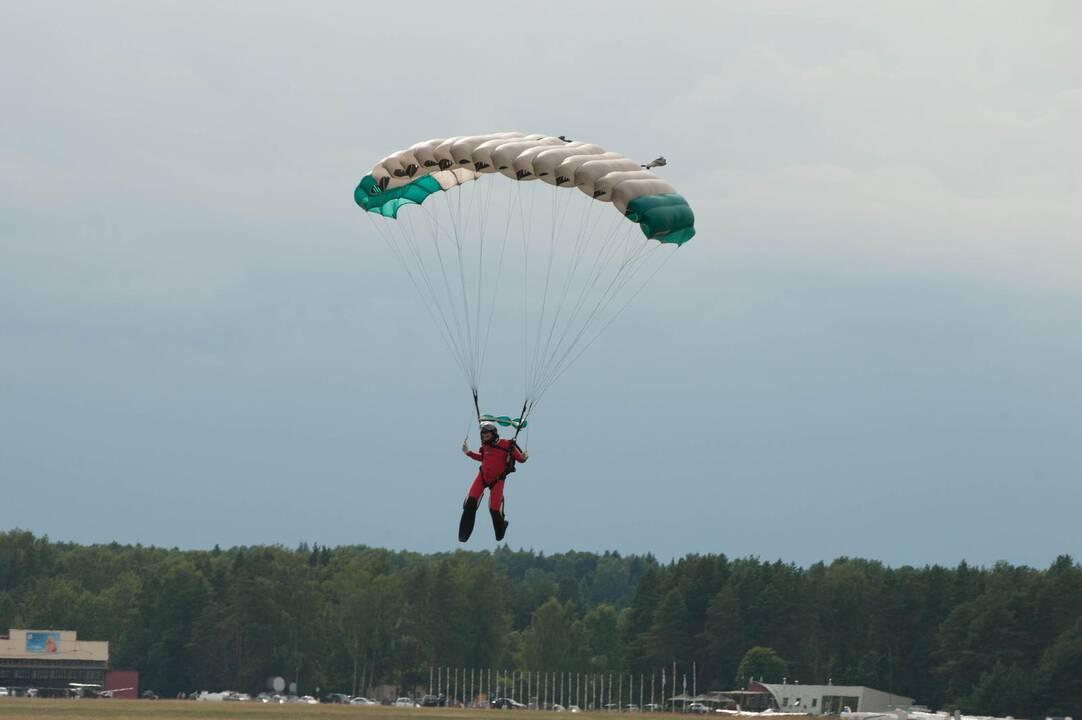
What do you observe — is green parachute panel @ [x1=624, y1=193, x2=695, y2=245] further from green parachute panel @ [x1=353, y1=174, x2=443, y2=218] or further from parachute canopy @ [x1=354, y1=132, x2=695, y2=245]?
green parachute panel @ [x1=353, y1=174, x2=443, y2=218]

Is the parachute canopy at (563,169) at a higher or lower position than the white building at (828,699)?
higher

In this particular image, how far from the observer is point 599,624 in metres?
147

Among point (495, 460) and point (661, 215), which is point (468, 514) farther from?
point (661, 215)

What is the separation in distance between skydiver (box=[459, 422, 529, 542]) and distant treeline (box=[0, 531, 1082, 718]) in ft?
218

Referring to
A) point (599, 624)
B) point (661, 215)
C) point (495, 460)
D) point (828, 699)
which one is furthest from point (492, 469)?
point (599, 624)

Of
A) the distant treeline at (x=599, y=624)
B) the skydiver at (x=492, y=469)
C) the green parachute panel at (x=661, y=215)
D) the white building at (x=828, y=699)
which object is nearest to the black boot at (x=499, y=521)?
the skydiver at (x=492, y=469)

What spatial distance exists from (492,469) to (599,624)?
390 feet

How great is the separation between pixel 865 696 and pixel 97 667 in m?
55.9

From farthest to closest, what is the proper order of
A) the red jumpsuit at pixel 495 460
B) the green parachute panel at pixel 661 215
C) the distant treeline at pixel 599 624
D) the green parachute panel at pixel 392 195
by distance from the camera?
the distant treeline at pixel 599 624 → the green parachute panel at pixel 392 195 → the green parachute panel at pixel 661 215 → the red jumpsuit at pixel 495 460

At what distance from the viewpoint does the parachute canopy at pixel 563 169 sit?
31844 mm

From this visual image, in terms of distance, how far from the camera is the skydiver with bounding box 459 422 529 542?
30.7 metres

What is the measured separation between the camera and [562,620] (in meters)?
140

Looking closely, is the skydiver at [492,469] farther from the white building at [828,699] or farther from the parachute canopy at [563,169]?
the white building at [828,699]

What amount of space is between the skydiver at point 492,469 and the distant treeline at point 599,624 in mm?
66370
